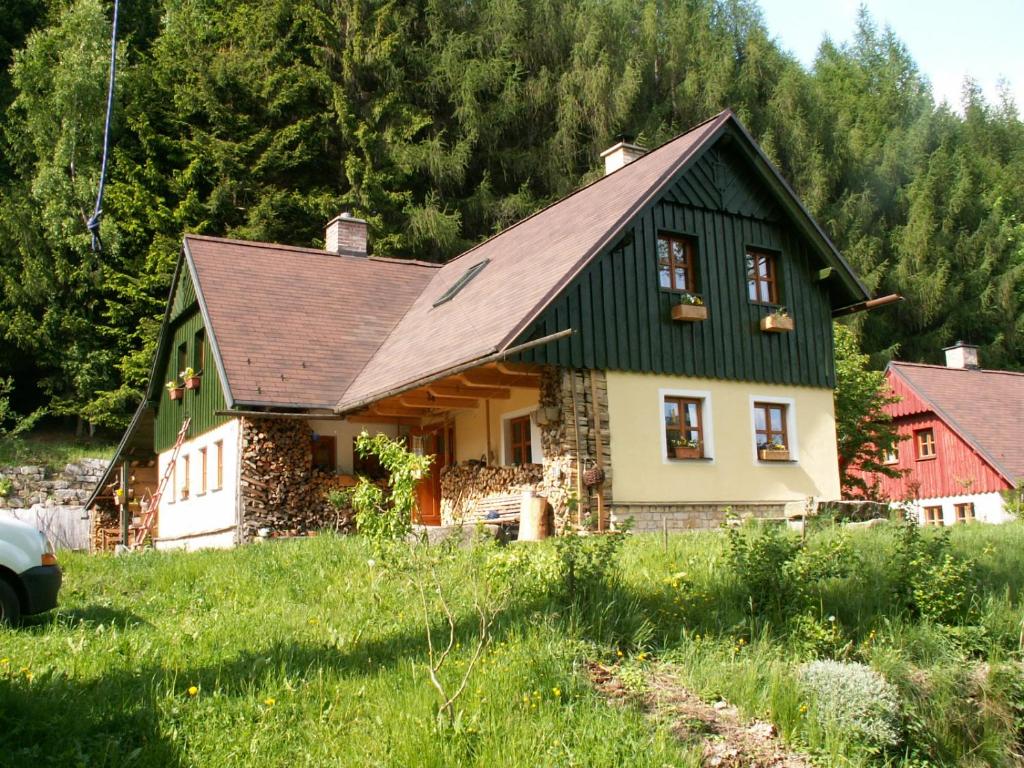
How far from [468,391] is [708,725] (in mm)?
10557

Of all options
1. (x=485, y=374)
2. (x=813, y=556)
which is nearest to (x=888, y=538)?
(x=813, y=556)

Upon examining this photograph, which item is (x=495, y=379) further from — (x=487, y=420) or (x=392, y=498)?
(x=392, y=498)

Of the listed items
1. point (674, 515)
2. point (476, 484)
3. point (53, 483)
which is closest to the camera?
point (674, 515)

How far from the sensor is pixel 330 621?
931cm

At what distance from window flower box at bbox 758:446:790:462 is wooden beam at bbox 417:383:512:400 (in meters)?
4.49

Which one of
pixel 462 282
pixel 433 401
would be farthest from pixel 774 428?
pixel 462 282

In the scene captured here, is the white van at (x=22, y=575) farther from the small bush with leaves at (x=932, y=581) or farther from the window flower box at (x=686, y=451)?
the window flower box at (x=686, y=451)

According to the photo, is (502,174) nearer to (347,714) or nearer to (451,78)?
(451,78)

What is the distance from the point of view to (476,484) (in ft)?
62.2

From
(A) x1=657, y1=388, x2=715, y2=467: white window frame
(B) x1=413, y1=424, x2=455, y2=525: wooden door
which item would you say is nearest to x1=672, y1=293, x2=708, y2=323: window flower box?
(A) x1=657, y1=388, x2=715, y2=467: white window frame

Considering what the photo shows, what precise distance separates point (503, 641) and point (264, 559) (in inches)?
209

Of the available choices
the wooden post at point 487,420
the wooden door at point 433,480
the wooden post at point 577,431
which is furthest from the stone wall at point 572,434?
the wooden door at point 433,480

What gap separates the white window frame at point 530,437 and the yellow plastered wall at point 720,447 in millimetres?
1257

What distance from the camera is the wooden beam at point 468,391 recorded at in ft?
57.1
